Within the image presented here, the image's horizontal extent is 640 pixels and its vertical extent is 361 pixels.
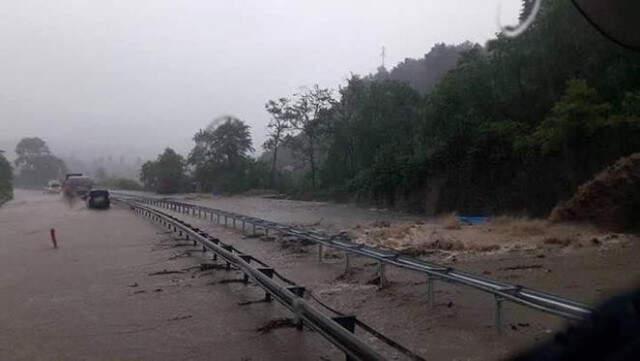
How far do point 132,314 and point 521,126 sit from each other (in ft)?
90.7

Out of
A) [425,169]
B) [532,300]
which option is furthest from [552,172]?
[532,300]

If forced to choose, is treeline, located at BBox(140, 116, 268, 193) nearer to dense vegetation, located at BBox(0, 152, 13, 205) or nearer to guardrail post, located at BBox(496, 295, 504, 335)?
dense vegetation, located at BBox(0, 152, 13, 205)

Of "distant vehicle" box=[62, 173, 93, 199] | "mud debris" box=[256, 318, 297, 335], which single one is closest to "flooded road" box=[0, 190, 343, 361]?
"mud debris" box=[256, 318, 297, 335]

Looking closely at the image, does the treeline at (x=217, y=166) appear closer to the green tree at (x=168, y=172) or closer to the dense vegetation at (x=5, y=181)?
the green tree at (x=168, y=172)

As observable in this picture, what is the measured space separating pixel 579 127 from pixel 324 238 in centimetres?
1737

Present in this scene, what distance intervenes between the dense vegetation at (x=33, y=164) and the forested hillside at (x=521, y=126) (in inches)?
4641

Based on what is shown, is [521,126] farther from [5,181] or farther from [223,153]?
[5,181]

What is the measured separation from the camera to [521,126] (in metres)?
35.1

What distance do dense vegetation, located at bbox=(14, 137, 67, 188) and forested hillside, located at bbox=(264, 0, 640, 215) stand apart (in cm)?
11789

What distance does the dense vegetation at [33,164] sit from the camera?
504 ft

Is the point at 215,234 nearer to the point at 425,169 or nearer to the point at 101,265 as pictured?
the point at 101,265

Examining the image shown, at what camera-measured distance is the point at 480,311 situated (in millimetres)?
9648

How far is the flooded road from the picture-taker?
27.0 ft

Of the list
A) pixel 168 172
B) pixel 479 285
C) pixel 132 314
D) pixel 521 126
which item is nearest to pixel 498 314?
pixel 479 285
